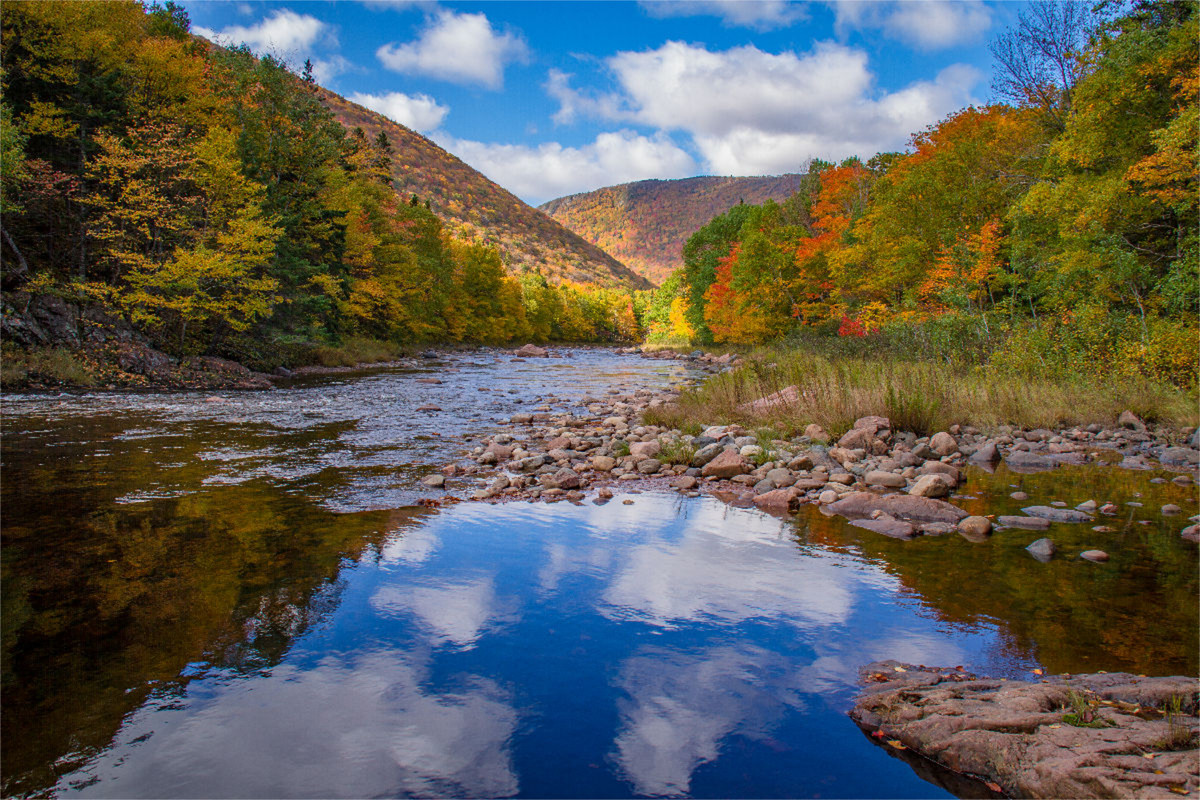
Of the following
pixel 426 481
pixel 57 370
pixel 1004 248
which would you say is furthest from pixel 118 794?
pixel 1004 248

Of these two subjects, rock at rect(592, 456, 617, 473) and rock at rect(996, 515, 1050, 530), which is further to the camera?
rock at rect(592, 456, 617, 473)

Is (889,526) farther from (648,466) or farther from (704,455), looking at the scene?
(648,466)

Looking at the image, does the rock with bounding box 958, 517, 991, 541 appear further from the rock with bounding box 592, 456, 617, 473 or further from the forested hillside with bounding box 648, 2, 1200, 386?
the forested hillside with bounding box 648, 2, 1200, 386

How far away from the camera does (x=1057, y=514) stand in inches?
283

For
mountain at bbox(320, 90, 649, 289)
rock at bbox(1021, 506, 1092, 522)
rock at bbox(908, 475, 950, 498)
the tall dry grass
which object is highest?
mountain at bbox(320, 90, 649, 289)

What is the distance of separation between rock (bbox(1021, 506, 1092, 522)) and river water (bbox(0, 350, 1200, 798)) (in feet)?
1.15

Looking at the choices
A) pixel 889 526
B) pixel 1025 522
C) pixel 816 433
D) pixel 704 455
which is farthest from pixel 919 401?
pixel 889 526

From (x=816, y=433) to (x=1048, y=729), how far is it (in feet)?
27.6

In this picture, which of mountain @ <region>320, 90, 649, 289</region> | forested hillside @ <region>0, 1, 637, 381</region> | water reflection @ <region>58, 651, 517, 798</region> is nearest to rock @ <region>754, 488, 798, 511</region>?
water reflection @ <region>58, 651, 517, 798</region>

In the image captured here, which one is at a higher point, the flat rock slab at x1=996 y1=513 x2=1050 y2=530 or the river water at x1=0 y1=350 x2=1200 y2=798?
the flat rock slab at x1=996 y1=513 x2=1050 y2=530

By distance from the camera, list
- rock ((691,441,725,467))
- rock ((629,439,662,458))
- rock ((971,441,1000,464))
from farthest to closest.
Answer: rock ((629,439,662,458)) < rock ((971,441,1000,464)) < rock ((691,441,725,467))

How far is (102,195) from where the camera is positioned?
20.8 m

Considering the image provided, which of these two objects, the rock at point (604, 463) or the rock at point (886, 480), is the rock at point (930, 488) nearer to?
the rock at point (886, 480)

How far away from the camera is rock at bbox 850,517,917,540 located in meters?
6.69
